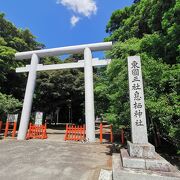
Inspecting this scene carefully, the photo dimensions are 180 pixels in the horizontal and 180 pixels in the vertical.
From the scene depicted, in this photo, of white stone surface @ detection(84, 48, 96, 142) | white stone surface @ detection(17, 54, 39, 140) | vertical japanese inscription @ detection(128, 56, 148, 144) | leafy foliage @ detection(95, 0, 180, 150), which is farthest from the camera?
white stone surface @ detection(17, 54, 39, 140)

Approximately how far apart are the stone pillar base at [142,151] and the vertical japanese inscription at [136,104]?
0.22 meters

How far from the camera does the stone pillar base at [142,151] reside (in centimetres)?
464

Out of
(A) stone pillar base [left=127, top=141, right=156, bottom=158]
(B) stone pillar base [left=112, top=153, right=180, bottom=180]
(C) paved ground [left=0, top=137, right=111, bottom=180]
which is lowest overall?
(C) paved ground [left=0, top=137, right=111, bottom=180]

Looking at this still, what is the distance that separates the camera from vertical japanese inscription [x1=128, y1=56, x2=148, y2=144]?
197 inches

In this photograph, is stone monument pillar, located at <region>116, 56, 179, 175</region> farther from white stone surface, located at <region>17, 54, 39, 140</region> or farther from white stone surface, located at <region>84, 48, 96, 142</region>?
white stone surface, located at <region>17, 54, 39, 140</region>

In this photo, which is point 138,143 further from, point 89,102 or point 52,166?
point 89,102

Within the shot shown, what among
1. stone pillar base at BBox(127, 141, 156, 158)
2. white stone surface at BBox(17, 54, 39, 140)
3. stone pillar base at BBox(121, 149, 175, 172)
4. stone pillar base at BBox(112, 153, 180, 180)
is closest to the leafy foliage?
stone pillar base at BBox(127, 141, 156, 158)

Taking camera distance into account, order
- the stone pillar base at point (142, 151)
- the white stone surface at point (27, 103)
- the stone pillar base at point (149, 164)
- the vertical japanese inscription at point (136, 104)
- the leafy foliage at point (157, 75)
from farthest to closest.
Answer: the white stone surface at point (27, 103) < the leafy foliage at point (157, 75) < the vertical japanese inscription at point (136, 104) < the stone pillar base at point (142, 151) < the stone pillar base at point (149, 164)

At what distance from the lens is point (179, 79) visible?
651 cm

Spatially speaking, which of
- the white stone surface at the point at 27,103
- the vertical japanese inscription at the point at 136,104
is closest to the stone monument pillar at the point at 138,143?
the vertical japanese inscription at the point at 136,104

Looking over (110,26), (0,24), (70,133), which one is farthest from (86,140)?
(0,24)

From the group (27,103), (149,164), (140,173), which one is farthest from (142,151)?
(27,103)

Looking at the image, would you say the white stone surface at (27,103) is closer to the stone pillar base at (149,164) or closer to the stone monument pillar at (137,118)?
the stone monument pillar at (137,118)

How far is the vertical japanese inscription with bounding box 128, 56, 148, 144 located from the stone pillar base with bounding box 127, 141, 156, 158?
0.72 feet
